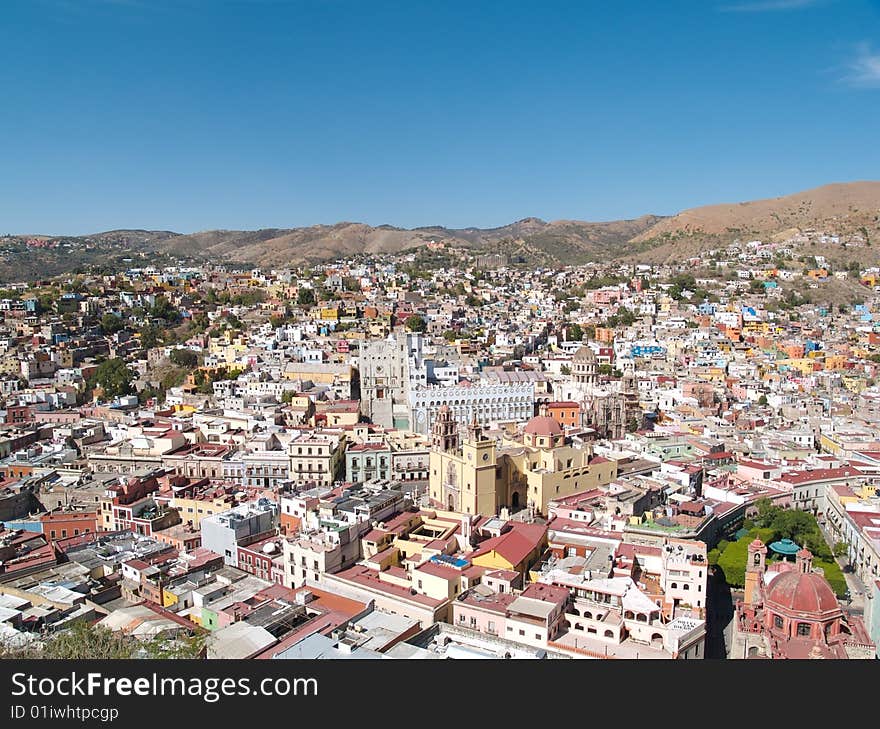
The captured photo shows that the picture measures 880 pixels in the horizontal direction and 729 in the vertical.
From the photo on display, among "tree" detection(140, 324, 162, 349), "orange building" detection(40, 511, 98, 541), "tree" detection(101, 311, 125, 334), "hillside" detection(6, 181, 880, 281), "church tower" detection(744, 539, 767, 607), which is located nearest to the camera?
"church tower" detection(744, 539, 767, 607)

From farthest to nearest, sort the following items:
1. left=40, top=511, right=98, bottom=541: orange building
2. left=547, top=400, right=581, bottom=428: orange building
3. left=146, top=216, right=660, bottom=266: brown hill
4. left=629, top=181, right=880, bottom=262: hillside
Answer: left=146, top=216, right=660, bottom=266: brown hill < left=629, top=181, right=880, bottom=262: hillside < left=547, top=400, right=581, bottom=428: orange building < left=40, top=511, right=98, bottom=541: orange building

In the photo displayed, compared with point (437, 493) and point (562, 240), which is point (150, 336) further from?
point (562, 240)

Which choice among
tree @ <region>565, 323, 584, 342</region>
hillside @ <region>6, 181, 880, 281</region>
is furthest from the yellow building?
hillside @ <region>6, 181, 880, 281</region>

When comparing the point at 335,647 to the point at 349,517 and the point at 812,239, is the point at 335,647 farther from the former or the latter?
the point at 812,239

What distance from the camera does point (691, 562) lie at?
10.9m

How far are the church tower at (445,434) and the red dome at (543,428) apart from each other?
1.48 meters

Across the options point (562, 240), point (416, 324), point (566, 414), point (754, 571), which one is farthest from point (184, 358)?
point (562, 240)

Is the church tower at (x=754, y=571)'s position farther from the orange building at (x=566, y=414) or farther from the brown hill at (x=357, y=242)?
the brown hill at (x=357, y=242)

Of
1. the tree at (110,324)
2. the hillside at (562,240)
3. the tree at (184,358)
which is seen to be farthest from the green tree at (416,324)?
the hillside at (562,240)

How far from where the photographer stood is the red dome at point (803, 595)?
979cm

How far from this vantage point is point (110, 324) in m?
35.7

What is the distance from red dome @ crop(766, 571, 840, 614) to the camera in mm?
9789

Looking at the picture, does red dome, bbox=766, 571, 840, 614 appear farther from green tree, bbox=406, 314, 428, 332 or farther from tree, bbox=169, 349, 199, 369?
green tree, bbox=406, 314, 428, 332
